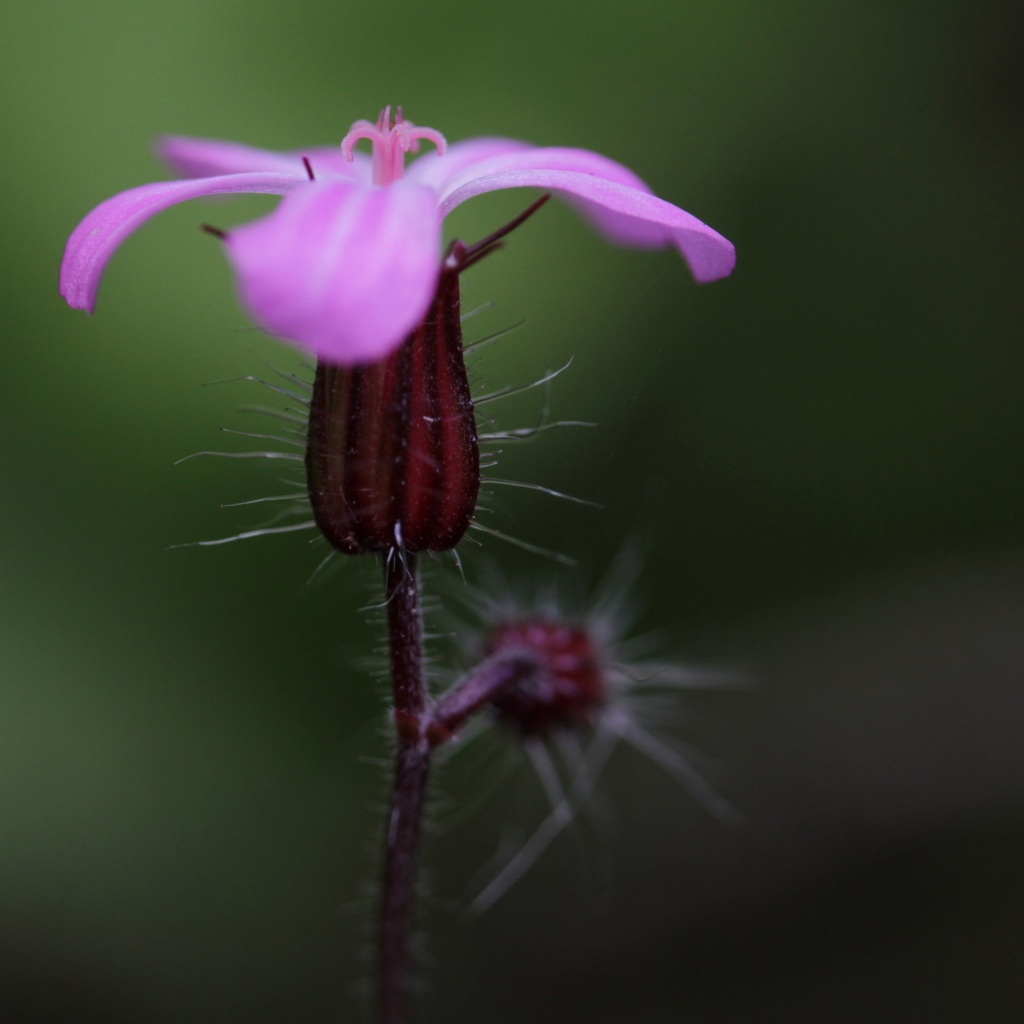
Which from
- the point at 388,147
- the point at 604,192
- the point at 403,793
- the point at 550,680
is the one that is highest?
the point at 388,147

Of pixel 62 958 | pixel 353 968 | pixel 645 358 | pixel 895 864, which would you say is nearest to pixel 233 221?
pixel 645 358

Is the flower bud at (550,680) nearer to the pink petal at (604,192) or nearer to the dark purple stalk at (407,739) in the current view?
the dark purple stalk at (407,739)

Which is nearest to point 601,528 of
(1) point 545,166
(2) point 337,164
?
(2) point 337,164

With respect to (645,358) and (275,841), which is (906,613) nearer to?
(645,358)

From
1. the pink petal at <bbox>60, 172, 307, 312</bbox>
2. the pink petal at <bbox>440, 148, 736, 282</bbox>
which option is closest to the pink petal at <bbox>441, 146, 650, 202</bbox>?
the pink petal at <bbox>440, 148, 736, 282</bbox>

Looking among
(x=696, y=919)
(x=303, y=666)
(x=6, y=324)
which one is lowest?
(x=696, y=919)

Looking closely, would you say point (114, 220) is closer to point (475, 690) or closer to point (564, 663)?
point (475, 690)

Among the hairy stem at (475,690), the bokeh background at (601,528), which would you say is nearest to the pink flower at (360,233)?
the hairy stem at (475,690)
